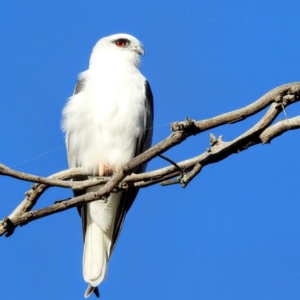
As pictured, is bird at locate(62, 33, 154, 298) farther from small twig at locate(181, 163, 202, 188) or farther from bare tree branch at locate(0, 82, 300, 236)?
small twig at locate(181, 163, 202, 188)

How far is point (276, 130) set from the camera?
3.04m

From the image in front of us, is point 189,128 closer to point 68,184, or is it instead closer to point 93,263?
point 68,184

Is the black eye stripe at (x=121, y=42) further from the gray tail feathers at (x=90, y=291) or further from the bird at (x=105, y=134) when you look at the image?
the gray tail feathers at (x=90, y=291)

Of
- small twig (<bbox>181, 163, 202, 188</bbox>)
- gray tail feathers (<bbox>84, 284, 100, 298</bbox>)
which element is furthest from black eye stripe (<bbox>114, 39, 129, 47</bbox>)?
small twig (<bbox>181, 163, 202, 188</bbox>)

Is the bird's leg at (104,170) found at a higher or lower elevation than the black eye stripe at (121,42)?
lower

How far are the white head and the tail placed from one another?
1.48m

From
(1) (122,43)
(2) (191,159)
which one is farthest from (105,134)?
(2) (191,159)

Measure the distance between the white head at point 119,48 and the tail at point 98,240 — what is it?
1.48 m

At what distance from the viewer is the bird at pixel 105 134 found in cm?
539

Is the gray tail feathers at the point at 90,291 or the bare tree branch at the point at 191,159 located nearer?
the bare tree branch at the point at 191,159

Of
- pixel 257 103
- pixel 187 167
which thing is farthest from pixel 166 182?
pixel 257 103

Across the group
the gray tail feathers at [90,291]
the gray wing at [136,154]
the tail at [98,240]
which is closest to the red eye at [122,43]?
the gray wing at [136,154]

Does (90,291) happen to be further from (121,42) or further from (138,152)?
(121,42)

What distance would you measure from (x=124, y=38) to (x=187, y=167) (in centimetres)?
369
